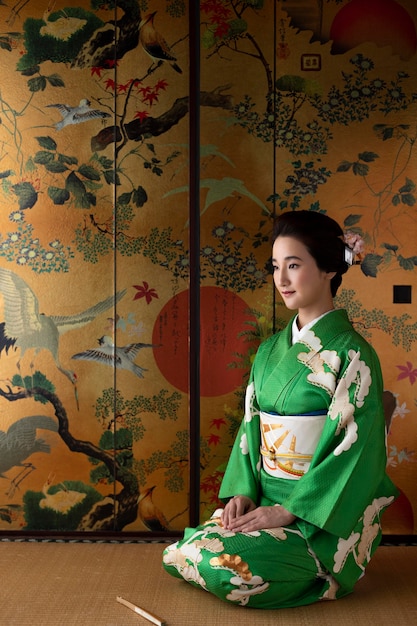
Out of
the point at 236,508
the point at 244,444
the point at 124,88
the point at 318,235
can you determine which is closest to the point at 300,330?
the point at 318,235

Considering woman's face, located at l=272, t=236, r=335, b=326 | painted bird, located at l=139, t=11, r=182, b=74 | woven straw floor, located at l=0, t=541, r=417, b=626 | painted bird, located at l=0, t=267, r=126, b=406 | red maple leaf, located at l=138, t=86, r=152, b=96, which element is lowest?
woven straw floor, located at l=0, t=541, r=417, b=626

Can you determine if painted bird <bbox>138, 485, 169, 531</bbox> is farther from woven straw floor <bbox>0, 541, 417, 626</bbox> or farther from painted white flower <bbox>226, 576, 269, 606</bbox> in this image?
painted white flower <bbox>226, 576, 269, 606</bbox>

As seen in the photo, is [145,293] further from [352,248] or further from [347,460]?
[347,460]

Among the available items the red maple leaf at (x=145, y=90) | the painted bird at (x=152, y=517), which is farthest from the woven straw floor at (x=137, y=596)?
the red maple leaf at (x=145, y=90)

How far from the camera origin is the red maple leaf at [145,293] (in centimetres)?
352

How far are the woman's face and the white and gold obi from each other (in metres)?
0.45

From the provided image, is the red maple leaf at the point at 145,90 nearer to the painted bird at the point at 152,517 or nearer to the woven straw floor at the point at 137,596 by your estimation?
the painted bird at the point at 152,517

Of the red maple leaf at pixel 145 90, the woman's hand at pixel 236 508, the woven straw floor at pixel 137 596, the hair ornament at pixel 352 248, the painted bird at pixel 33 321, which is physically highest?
the red maple leaf at pixel 145 90

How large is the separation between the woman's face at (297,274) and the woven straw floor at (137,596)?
1.12m

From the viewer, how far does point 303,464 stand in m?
2.86

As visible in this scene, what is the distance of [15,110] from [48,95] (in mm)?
169

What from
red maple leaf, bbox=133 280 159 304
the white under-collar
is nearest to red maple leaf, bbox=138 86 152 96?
red maple leaf, bbox=133 280 159 304

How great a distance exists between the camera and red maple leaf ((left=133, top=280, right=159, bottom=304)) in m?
3.52

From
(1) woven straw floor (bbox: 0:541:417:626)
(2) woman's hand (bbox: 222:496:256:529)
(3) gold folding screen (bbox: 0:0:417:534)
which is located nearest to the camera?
(1) woven straw floor (bbox: 0:541:417:626)
